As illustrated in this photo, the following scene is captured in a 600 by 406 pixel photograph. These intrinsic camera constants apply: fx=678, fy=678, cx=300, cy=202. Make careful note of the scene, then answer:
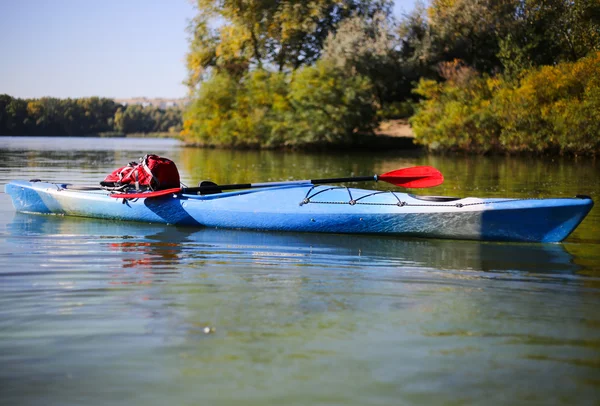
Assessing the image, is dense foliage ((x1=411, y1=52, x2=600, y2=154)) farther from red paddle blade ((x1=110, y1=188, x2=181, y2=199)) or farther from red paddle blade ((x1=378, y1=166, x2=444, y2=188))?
red paddle blade ((x1=110, y1=188, x2=181, y2=199))

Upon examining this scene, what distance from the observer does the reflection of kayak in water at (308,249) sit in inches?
203

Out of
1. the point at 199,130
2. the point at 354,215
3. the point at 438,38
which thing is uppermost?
the point at 438,38

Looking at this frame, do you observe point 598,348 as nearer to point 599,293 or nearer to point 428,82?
point 599,293

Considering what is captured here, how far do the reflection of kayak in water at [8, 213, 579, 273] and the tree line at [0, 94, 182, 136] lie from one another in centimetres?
2875

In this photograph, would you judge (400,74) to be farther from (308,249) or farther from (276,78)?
(308,249)

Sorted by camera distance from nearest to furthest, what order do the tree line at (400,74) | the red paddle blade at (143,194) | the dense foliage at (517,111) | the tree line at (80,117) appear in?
the red paddle blade at (143,194), the dense foliage at (517,111), the tree line at (400,74), the tree line at (80,117)

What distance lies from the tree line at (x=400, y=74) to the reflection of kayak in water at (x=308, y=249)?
15.1 metres

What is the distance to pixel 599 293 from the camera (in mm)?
Result: 4211

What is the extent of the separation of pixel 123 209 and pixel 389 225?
9.56 feet

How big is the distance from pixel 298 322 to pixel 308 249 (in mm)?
2205

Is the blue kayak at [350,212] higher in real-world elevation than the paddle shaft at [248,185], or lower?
lower

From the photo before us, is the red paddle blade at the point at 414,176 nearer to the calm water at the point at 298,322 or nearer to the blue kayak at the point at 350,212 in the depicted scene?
the blue kayak at the point at 350,212

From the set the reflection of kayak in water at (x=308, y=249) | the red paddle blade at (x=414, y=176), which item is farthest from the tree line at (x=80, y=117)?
the red paddle blade at (x=414, y=176)

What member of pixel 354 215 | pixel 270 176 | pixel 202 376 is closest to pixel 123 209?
pixel 354 215
